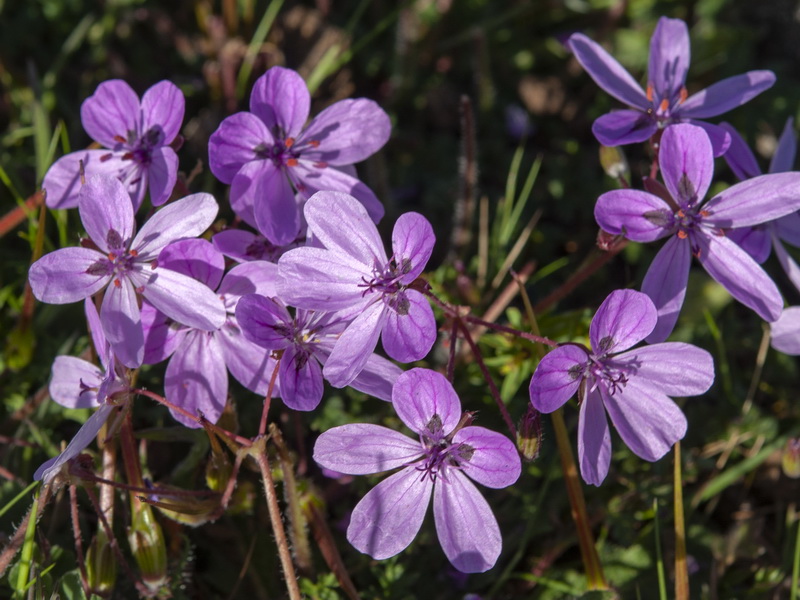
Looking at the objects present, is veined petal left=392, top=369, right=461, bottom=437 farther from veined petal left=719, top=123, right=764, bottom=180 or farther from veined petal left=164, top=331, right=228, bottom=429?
veined petal left=719, top=123, right=764, bottom=180

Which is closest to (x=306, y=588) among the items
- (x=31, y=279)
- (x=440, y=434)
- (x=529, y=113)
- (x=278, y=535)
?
(x=278, y=535)

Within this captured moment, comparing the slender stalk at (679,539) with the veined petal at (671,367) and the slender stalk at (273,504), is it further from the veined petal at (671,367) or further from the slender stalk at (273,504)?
the slender stalk at (273,504)

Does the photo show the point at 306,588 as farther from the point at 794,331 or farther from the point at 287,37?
the point at 287,37

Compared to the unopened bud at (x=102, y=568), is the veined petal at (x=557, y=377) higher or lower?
higher

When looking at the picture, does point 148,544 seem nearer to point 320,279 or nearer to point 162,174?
point 320,279

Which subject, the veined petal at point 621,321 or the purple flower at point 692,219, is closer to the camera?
the veined petal at point 621,321

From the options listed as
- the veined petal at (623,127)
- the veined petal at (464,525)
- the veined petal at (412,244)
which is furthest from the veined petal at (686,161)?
the veined petal at (464,525)

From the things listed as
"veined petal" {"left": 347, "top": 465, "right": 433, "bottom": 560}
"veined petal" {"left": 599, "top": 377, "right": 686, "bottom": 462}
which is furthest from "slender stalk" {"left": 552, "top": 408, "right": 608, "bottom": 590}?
"veined petal" {"left": 347, "top": 465, "right": 433, "bottom": 560}
